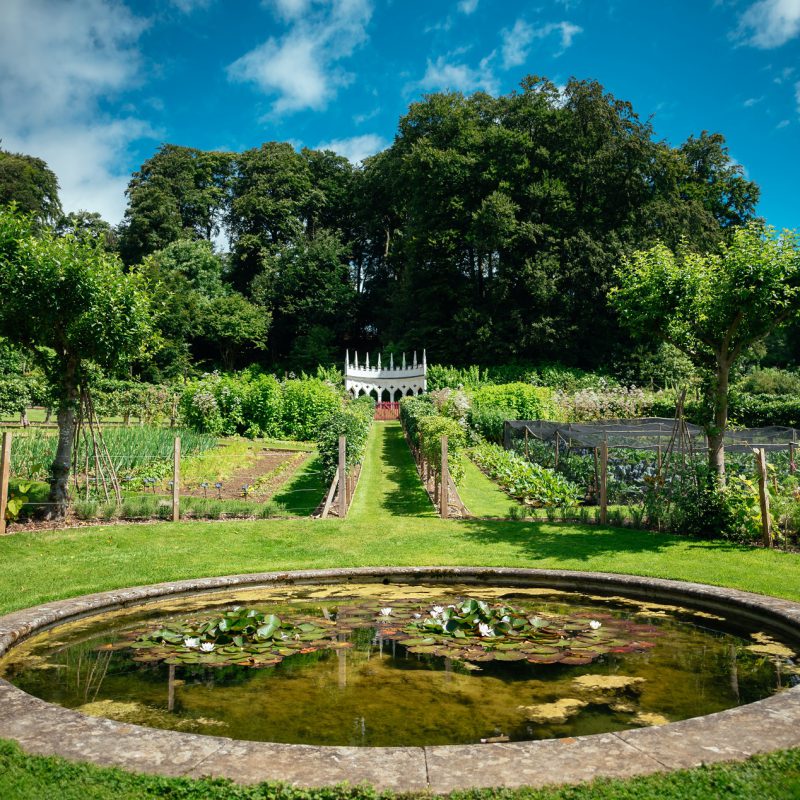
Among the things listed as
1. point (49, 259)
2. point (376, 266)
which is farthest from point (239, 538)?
point (376, 266)

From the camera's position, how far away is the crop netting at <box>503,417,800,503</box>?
41.8 feet

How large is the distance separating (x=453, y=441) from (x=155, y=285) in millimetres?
7105

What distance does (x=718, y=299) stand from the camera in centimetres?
1005

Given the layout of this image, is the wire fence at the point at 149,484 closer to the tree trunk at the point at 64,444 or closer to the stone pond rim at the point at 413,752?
the tree trunk at the point at 64,444

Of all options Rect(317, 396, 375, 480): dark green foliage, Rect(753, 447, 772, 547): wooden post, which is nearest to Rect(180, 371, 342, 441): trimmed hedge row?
Rect(317, 396, 375, 480): dark green foliage

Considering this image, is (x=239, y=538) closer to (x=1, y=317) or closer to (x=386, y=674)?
(x=1, y=317)

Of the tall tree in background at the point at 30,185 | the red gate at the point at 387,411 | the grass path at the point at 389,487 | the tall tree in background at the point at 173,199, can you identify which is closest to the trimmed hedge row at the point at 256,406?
the grass path at the point at 389,487

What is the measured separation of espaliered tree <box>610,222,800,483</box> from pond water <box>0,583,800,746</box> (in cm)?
501

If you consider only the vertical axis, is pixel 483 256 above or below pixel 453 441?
above

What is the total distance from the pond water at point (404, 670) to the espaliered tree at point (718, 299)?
5012mm

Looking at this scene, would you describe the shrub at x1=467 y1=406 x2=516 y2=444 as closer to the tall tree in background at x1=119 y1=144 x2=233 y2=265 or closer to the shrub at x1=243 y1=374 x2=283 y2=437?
the shrub at x1=243 y1=374 x2=283 y2=437

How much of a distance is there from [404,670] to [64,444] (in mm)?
8815

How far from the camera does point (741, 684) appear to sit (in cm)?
476

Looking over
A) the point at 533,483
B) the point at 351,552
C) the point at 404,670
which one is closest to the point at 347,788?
the point at 404,670
